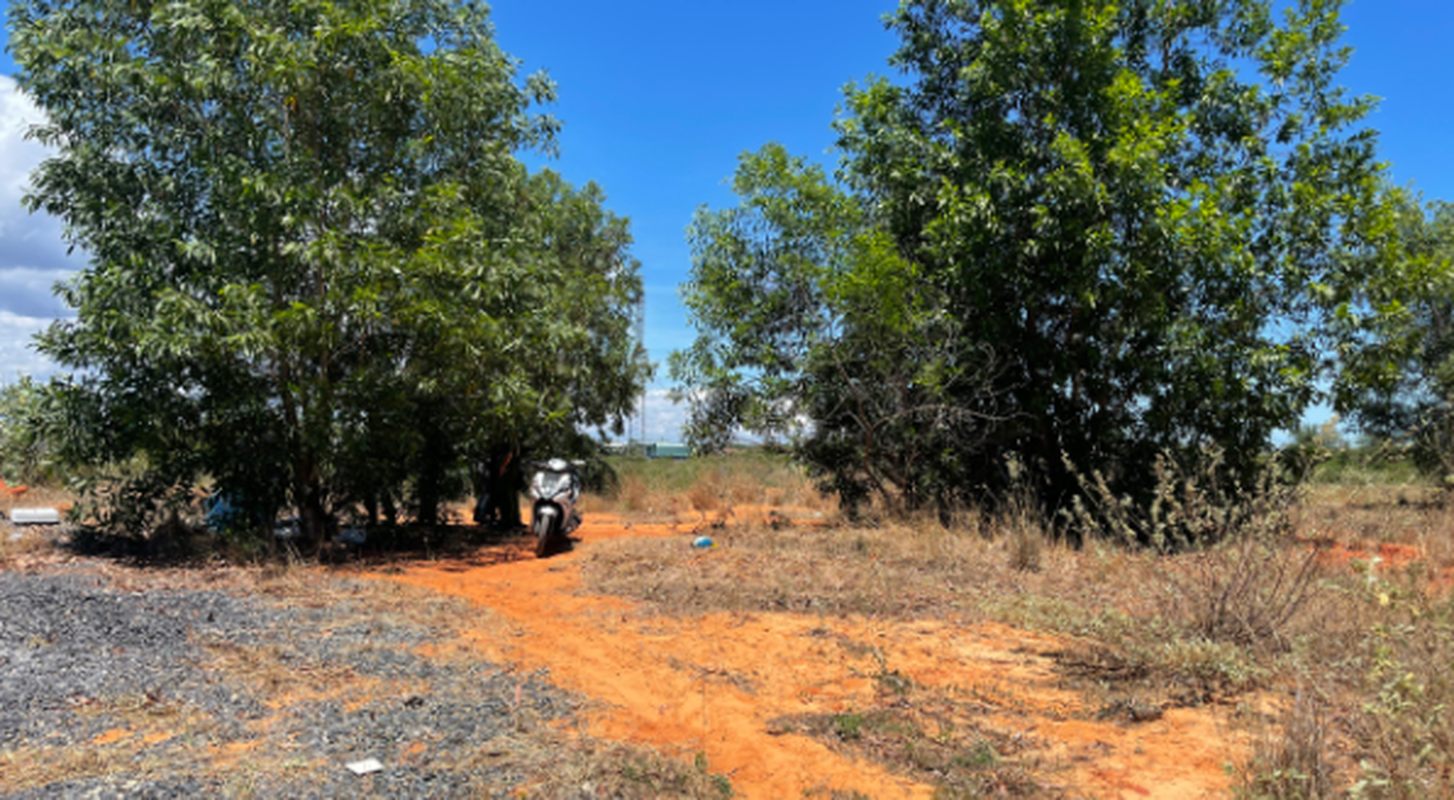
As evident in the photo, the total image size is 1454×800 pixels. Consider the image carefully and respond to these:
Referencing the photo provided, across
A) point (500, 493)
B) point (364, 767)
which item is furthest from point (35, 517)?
point (364, 767)

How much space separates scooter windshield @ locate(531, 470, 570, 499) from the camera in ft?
34.9

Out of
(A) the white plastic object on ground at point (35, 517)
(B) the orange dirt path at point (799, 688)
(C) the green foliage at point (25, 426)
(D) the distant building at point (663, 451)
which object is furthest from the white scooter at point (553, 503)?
(D) the distant building at point (663, 451)

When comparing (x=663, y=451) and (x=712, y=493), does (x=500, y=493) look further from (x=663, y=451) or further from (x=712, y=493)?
(x=663, y=451)

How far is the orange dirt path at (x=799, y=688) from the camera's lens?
12.7ft

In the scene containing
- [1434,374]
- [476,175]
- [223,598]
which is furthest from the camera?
[1434,374]

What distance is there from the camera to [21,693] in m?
4.51

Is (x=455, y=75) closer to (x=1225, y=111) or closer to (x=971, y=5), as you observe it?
(x=971, y=5)

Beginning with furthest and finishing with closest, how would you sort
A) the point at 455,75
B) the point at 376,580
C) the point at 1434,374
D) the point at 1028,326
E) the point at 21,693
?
the point at 1434,374 < the point at 1028,326 < the point at 455,75 < the point at 376,580 < the point at 21,693

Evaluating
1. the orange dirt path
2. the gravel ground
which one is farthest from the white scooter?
the gravel ground

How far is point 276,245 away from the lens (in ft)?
30.0

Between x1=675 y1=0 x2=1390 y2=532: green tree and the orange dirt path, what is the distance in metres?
4.48

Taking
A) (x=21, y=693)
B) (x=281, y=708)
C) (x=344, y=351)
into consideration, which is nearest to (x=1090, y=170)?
(x=344, y=351)

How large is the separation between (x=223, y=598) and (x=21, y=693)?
9.27 feet

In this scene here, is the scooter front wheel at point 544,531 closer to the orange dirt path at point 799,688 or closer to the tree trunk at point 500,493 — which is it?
the orange dirt path at point 799,688
